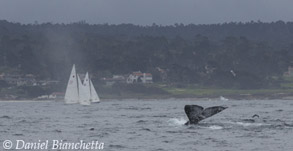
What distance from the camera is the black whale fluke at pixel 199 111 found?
59875mm

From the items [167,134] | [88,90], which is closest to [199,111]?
[167,134]

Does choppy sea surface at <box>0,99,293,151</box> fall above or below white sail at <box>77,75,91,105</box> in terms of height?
below

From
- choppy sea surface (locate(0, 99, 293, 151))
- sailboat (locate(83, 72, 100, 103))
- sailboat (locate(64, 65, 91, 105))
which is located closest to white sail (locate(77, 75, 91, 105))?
sailboat (locate(64, 65, 91, 105))

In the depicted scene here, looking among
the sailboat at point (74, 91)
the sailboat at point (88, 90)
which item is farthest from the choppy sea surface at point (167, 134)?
the sailboat at point (88, 90)

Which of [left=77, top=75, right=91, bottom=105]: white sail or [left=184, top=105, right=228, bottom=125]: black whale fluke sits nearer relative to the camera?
[left=184, top=105, right=228, bottom=125]: black whale fluke

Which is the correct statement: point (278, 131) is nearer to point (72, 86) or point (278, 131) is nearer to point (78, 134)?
point (78, 134)

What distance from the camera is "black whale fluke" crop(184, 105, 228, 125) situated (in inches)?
2357

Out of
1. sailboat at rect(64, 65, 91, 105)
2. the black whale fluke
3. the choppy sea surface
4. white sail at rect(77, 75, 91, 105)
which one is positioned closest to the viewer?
the choppy sea surface

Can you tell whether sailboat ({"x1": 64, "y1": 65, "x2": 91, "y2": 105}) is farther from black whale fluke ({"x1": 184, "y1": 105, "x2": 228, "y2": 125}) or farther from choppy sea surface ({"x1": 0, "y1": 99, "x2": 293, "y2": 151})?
black whale fluke ({"x1": 184, "y1": 105, "x2": 228, "y2": 125})

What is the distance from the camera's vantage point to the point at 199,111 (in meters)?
60.9

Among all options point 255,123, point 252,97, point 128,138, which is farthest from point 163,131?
point 252,97

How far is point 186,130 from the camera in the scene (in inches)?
2328

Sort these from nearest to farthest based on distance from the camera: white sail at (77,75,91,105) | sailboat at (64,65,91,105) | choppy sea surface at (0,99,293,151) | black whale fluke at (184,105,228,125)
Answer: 1. choppy sea surface at (0,99,293,151)
2. black whale fluke at (184,105,228,125)
3. white sail at (77,75,91,105)
4. sailboat at (64,65,91,105)

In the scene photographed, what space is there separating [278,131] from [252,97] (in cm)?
13929
